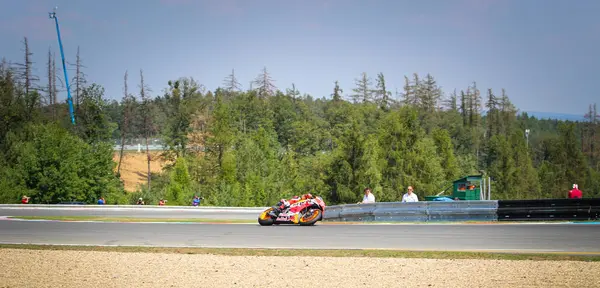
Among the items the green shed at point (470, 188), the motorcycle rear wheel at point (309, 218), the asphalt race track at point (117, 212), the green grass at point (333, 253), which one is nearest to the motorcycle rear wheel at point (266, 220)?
the motorcycle rear wheel at point (309, 218)

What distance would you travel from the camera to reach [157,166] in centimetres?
9538

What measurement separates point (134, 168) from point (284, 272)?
264 feet

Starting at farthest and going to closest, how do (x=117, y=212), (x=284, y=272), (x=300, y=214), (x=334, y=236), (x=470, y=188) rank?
(x=470, y=188)
(x=117, y=212)
(x=300, y=214)
(x=334, y=236)
(x=284, y=272)

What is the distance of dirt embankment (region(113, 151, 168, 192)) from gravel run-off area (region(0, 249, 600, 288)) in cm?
6633

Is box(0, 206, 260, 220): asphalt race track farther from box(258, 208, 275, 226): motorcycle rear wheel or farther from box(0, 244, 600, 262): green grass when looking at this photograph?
box(0, 244, 600, 262): green grass

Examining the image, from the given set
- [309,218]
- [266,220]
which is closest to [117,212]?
[266,220]

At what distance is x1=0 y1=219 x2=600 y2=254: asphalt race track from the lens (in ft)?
50.9

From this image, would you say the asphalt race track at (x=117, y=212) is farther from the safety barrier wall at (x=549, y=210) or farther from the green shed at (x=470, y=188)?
the safety barrier wall at (x=549, y=210)

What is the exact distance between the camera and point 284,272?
11969 millimetres

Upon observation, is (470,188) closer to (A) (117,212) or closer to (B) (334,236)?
(B) (334,236)

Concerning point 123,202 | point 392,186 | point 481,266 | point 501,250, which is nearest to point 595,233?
point 501,250

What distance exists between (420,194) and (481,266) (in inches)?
2074

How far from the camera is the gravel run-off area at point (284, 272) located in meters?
10.8

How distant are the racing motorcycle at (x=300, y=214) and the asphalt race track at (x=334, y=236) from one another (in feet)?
1.21
